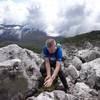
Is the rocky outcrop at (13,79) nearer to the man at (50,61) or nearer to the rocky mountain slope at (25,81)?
the rocky mountain slope at (25,81)

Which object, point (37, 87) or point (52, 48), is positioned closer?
point (52, 48)

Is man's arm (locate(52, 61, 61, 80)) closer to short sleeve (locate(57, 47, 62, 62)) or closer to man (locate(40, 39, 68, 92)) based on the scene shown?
man (locate(40, 39, 68, 92))

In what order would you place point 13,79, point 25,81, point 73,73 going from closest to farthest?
1. point 13,79
2. point 25,81
3. point 73,73

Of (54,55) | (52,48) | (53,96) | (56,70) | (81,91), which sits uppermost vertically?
(52,48)

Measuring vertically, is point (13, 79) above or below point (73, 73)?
above

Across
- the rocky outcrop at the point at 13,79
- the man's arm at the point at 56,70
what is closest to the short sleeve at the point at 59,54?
the man's arm at the point at 56,70

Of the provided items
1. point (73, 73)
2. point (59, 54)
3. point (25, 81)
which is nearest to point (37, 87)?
point (25, 81)

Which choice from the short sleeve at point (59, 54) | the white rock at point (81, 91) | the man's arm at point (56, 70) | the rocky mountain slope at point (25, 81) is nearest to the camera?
the rocky mountain slope at point (25, 81)

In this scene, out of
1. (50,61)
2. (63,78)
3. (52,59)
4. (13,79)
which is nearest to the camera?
(13,79)

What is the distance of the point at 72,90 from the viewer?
52.6ft

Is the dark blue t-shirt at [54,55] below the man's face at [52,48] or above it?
below

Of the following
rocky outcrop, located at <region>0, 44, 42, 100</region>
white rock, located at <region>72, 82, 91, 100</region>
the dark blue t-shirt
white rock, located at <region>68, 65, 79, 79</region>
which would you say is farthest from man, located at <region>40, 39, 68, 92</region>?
white rock, located at <region>68, 65, 79, 79</region>

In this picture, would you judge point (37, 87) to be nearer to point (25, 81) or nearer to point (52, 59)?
point (25, 81)

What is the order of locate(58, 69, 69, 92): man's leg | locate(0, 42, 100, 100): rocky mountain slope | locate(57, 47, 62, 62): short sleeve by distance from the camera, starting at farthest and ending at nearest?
locate(58, 69, 69, 92): man's leg
locate(57, 47, 62, 62): short sleeve
locate(0, 42, 100, 100): rocky mountain slope
